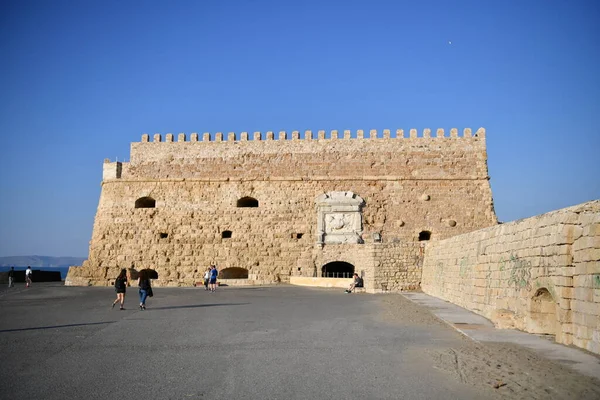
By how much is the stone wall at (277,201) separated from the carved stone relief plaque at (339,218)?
3.1 inches

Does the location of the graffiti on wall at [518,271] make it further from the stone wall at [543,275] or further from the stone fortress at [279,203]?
the stone fortress at [279,203]

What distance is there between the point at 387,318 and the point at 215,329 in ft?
10.6

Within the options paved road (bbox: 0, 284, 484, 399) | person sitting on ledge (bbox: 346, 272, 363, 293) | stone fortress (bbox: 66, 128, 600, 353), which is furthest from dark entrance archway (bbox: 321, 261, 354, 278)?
paved road (bbox: 0, 284, 484, 399)

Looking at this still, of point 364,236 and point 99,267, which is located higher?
point 364,236

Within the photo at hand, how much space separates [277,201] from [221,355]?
15.8 meters

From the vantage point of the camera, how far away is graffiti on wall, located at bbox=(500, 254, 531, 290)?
7.88 metres

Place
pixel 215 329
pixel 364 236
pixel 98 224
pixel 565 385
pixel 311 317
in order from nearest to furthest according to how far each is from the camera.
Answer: pixel 565 385
pixel 215 329
pixel 311 317
pixel 364 236
pixel 98 224

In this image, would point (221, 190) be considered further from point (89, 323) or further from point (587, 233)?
point (587, 233)

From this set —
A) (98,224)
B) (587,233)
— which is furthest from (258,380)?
(98,224)

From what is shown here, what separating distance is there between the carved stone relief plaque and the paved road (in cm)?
1014

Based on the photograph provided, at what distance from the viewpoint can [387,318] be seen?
977 centimetres

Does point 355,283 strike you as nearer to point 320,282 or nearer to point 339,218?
point 320,282

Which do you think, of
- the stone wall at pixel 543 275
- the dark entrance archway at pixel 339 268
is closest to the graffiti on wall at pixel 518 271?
the stone wall at pixel 543 275

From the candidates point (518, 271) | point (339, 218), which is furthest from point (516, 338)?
point (339, 218)
